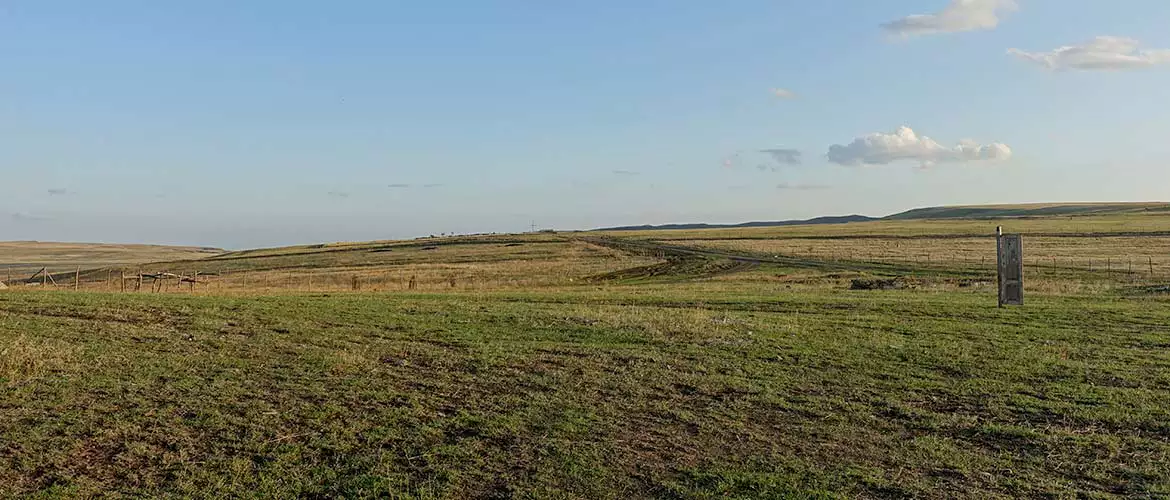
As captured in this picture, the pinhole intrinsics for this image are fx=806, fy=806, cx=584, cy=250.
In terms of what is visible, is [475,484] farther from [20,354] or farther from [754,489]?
[20,354]

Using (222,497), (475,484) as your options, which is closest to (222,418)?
(222,497)

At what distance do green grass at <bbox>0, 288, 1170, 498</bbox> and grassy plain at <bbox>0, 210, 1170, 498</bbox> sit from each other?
40mm

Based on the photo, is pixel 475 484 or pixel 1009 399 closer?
pixel 475 484

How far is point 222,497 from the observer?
623 cm

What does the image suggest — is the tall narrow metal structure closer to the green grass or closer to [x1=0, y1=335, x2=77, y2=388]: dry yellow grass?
the green grass

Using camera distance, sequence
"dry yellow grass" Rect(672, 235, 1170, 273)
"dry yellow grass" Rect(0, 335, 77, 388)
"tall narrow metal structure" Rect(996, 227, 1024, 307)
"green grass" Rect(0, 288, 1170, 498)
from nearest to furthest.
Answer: "green grass" Rect(0, 288, 1170, 498)
"dry yellow grass" Rect(0, 335, 77, 388)
"tall narrow metal structure" Rect(996, 227, 1024, 307)
"dry yellow grass" Rect(672, 235, 1170, 273)

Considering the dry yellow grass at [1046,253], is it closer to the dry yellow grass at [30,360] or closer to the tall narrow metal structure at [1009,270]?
the tall narrow metal structure at [1009,270]

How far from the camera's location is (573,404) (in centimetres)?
958

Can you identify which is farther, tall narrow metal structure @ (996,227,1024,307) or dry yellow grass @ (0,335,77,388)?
tall narrow metal structure @ (996,227,1024,307)

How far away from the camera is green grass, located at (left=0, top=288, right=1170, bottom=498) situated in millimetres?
6773

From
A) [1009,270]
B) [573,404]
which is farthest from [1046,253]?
[573,404]

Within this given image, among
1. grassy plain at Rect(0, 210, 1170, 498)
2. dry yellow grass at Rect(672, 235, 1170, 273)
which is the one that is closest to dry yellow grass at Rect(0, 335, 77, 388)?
grassy plain at Rect(0, 210, 1170, 498)

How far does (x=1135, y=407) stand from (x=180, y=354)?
13.4 metres

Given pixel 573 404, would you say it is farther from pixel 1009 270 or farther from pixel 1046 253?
pixel 1046 253
